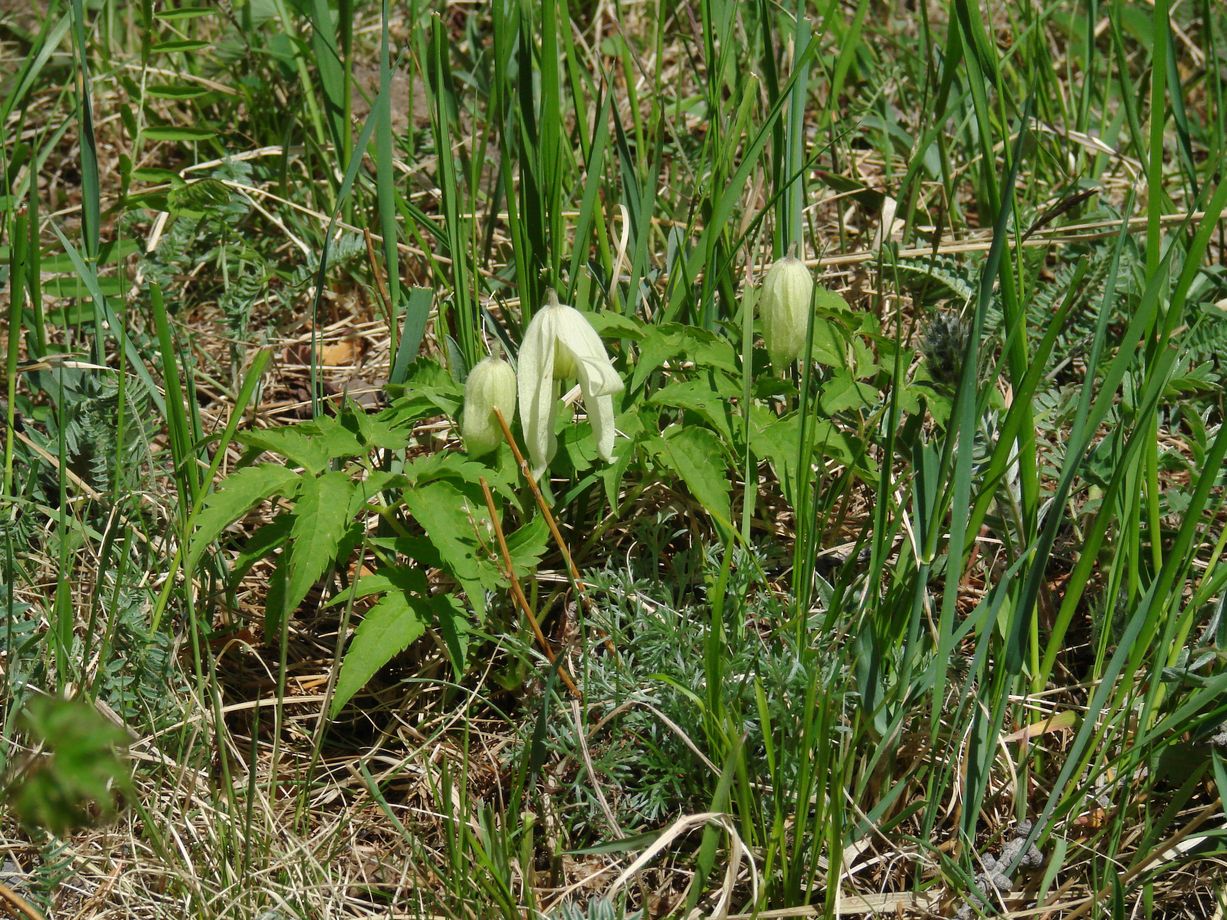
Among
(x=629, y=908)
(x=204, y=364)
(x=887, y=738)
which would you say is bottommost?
(x=629, y=908)

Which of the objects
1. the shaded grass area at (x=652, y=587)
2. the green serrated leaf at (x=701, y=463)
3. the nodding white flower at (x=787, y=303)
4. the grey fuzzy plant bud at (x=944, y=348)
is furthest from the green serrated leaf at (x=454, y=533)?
the grey fuzzy plant bud at (x=944, y=348)

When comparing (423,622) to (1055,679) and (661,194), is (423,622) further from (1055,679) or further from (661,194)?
(661,194)

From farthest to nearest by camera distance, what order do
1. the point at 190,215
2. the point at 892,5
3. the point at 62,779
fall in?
the point at 892,5 < the point at 190,215 < the point at 62,779

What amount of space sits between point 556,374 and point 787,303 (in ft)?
1.07

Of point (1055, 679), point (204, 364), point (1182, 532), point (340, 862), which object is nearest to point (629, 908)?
point (340, 862)

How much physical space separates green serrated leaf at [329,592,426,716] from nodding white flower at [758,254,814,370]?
57 cm

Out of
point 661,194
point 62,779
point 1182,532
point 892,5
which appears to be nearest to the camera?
point 62,779

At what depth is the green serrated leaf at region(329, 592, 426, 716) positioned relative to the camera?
135cm

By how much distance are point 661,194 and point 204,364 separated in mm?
947

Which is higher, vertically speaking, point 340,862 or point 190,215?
point 190,215

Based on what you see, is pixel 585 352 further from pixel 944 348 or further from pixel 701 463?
pixel 944 348

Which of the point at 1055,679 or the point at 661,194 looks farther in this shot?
the point at 661,194

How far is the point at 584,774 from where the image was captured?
5.02 ft

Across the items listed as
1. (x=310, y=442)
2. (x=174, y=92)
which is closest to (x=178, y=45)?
(x=174, y=92)
